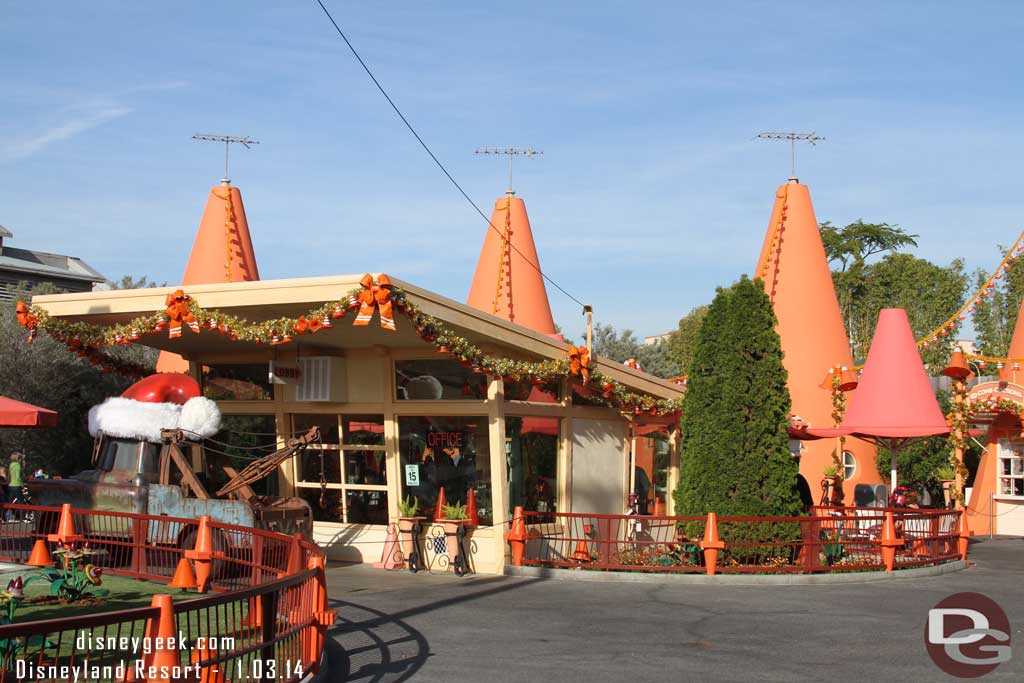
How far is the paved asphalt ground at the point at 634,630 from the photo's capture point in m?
8.65

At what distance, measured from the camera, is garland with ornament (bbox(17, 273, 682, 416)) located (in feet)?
43.3

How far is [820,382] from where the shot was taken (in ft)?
86.4

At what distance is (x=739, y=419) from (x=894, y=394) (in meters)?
4.60

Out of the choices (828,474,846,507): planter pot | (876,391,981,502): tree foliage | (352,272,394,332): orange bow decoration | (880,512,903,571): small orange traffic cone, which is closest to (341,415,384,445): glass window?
(352,272,394,332): orange bow decoration

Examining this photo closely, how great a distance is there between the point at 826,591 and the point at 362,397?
7412 mm

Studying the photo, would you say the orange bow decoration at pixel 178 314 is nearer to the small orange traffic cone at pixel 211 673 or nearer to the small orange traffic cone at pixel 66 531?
the small orange traffic cone at pixel 66 531

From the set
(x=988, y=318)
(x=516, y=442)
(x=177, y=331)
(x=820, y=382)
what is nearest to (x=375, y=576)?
(x=516, y=442)

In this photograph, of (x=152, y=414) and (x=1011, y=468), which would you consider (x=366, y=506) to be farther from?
(x=1011, y=468)

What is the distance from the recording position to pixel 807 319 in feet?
87.7

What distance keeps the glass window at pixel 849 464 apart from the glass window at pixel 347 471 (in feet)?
44.5

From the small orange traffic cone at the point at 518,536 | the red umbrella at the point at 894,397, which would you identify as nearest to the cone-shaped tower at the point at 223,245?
the small orange traffic cone at the point at 518,536

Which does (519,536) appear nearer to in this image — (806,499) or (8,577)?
(806,499)

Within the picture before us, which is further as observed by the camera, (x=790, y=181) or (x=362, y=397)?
(x=790, y=181)

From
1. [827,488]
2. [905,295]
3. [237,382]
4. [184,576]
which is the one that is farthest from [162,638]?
[905,295]
